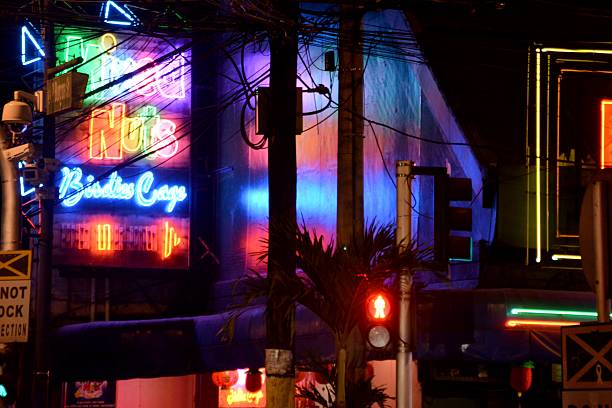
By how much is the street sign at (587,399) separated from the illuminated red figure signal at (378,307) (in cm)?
628

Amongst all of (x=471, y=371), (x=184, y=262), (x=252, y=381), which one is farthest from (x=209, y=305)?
(x=471, y=371)

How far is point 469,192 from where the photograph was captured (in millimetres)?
13195

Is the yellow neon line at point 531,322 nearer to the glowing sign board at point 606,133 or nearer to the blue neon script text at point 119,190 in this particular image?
the glowing sign board at point 606,133

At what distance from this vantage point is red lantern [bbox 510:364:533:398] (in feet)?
57.0

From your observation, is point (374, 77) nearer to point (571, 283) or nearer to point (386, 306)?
point (571, 283)

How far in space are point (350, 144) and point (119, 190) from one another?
473 inches

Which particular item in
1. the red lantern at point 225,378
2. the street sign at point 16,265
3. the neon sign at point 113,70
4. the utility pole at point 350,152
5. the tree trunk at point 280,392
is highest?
the neon sign at point 113,70

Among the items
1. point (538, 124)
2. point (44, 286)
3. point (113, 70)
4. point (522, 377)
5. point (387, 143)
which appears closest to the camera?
point (522, 377)

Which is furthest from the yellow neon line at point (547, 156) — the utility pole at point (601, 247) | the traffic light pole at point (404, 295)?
the utility pole at point (601, 247)

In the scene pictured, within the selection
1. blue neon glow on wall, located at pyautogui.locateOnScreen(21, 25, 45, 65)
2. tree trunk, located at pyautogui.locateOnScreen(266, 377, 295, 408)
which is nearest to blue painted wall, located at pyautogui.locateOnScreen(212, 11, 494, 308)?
tree trunk, located at pyautogui.locateOnScreen(266, 377, 295, 408)

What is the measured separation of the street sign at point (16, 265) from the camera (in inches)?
552

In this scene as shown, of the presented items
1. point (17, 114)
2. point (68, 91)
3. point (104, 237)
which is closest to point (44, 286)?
point (68, 91)

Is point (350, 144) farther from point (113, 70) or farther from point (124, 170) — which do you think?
point (113, 70)

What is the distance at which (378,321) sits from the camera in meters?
12.3
